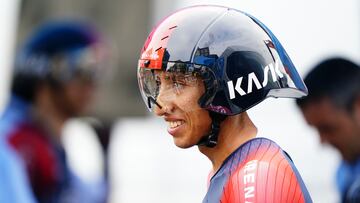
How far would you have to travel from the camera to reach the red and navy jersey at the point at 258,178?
3203 mm

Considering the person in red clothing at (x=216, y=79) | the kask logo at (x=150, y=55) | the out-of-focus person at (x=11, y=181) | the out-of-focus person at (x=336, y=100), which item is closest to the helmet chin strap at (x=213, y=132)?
the person in red clothing at (x=216, y=79)

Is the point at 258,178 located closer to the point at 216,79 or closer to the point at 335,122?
the point at 216,79

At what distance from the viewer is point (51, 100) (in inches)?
265

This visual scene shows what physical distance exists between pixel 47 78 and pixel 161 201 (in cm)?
460

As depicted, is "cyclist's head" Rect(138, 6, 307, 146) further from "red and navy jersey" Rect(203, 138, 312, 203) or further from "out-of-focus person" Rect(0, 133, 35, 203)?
"out-of-focus person" Rect(0, 133, 35, 203)

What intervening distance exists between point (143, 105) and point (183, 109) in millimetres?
7953

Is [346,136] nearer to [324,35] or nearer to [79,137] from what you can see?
[324,35]

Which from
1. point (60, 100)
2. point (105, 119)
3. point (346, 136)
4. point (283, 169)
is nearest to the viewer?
point (283, 169)

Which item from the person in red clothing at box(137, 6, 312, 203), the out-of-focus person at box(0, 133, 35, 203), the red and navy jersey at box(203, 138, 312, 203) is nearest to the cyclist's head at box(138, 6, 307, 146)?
the person in red clothing at box(137, 6, 312, 203)

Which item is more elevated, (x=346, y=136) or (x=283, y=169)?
(x=283, y=169)

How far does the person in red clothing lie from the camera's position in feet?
11.2

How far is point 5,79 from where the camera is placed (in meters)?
11.4

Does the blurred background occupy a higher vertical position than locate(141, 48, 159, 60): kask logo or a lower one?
lower

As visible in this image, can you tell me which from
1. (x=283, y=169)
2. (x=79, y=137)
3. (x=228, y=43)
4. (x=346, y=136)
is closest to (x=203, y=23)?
(x=228, y=43)
